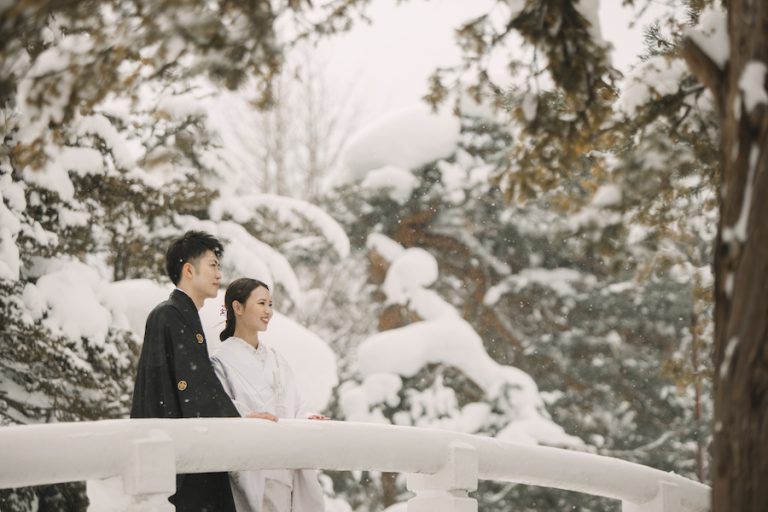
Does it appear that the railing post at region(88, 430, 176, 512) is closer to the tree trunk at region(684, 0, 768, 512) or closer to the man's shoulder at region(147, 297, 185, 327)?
the man's shoulder at region(147, 297, 185, 327)

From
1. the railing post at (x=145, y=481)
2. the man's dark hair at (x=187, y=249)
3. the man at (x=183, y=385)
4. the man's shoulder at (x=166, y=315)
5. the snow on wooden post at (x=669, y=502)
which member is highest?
the man's dark hair at (x=187, y=249)

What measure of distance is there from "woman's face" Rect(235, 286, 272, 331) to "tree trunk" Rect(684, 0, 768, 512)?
7.52 feet

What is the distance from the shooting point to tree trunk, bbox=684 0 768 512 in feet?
10.7

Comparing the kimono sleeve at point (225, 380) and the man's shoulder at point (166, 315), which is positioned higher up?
the man's shoulder at point (166, 315)

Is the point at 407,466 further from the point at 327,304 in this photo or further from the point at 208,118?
the point at 327,304

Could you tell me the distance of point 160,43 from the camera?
3656 mm

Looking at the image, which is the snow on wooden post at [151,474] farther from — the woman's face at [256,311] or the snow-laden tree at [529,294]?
the snow-laden tree at [529,294]

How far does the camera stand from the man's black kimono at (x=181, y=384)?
4.61 metres

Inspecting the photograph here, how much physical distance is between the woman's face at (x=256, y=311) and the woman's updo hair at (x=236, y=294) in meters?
0.02

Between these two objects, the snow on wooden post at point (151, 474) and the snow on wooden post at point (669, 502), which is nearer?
the snow on wooden post at point (151, 474)

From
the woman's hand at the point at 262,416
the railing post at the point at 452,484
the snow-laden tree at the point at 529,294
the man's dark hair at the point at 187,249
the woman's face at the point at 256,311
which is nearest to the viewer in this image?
the woman's hand at the point at 262,416

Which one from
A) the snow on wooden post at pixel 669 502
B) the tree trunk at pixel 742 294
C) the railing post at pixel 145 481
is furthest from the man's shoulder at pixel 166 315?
the snow on wooden post at pixel 669 502

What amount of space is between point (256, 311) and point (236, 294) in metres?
0.14

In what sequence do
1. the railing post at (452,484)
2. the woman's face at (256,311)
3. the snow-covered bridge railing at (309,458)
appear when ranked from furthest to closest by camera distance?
the woman's face at (256,311) < the railing post at (452,484) < the snow-covered bridge railing at (309,458)
